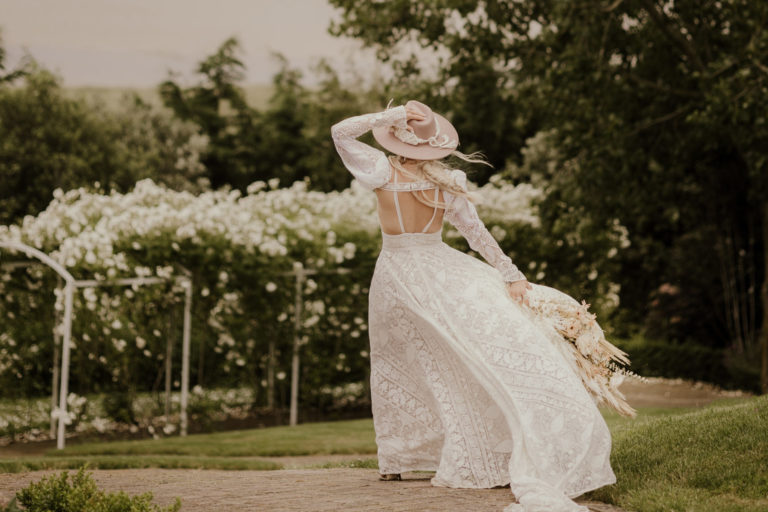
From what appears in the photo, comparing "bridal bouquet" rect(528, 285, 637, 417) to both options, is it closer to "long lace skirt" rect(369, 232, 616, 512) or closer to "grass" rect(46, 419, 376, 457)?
"long lace skirt" rect(369, 232, 616, 512)

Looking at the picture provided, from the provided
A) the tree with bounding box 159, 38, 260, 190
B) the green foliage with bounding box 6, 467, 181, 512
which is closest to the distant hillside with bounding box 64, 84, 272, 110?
the tree with bounding box 159, 38, 260, 190

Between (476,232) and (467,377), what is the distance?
0.92 metres

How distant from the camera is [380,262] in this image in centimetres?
580

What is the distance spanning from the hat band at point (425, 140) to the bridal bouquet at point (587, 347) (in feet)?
3.45

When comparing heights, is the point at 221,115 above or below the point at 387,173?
above

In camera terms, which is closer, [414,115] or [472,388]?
[472,388]

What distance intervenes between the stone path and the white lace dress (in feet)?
0.57

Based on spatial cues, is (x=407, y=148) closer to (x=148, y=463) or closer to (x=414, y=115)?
(x=414, y=115)

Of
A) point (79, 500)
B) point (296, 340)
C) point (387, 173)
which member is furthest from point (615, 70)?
point (79, 500)

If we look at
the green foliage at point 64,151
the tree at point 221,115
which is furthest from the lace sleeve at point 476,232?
the tree at point 221,115

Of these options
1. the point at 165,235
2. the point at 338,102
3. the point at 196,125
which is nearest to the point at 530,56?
the point at 165,235

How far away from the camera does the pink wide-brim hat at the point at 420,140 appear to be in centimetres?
564

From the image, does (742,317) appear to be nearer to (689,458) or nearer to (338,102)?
(689,458)

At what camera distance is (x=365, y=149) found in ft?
18.7
